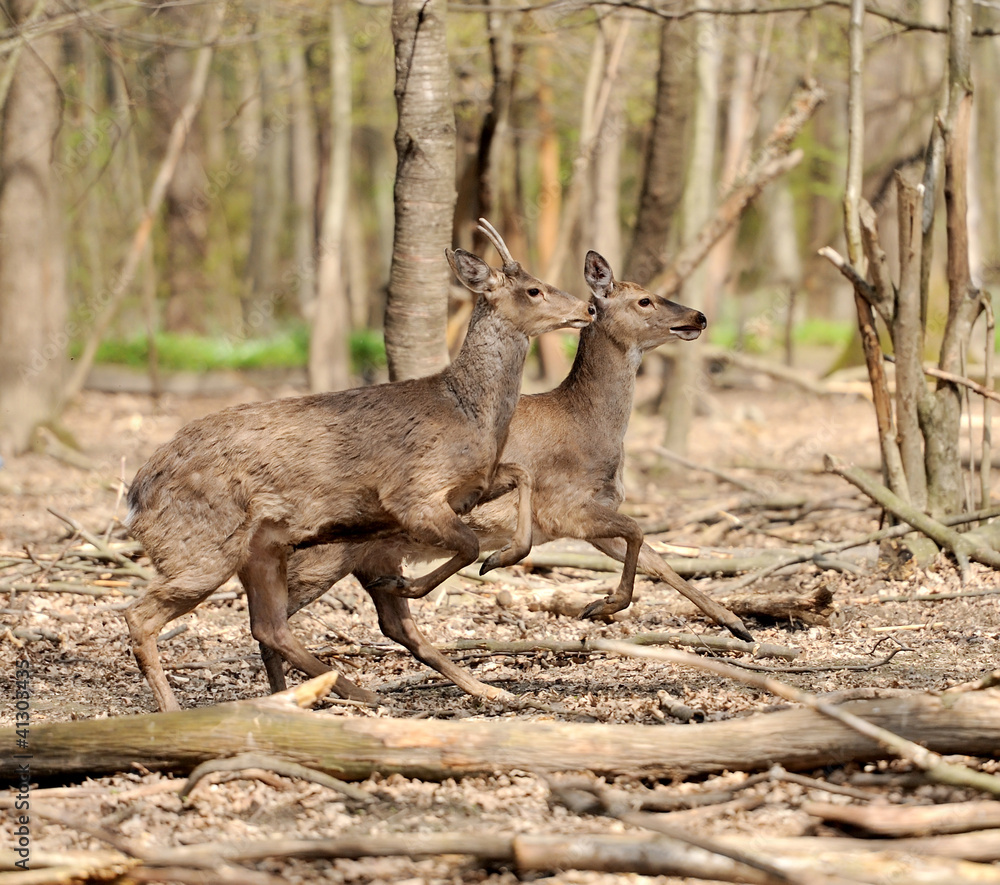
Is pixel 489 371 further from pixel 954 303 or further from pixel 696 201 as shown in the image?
pixel 696 201

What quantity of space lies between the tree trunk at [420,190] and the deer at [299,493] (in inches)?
54.6

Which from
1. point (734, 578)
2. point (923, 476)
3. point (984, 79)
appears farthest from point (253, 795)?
point (984, 79)

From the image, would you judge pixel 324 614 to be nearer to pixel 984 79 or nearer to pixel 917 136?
pixel 917 136

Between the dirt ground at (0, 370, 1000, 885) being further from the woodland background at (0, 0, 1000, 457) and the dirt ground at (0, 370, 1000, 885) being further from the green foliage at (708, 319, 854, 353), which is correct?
the green foliage at (708, 319, 854, 353)

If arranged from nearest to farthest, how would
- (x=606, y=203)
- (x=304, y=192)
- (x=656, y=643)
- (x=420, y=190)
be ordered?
(x=656, y=643), (x=420, y=190), (x=606, y=203), (x=304, y=192)

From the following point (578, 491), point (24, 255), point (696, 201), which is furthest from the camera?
point (24, 255)

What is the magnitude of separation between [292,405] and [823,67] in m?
14.2

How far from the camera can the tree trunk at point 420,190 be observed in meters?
6.87

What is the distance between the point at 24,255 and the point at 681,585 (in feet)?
32.0

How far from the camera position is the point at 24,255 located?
13.2 m

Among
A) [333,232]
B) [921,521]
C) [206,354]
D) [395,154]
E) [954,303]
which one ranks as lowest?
[921,521]

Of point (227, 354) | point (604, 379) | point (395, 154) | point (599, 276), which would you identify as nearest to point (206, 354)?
point (227, 354)

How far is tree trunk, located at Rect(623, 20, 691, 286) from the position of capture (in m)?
11.6

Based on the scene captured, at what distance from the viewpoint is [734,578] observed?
750 centimetres
